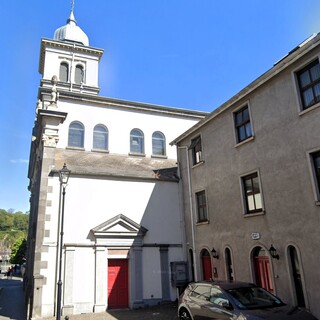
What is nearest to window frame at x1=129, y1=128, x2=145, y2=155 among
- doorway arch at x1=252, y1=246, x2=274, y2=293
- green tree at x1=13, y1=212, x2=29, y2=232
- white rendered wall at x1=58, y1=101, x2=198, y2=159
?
white rendered wall at x1=58, y1=101, x2=198, y2=159

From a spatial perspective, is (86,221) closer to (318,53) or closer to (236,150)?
(236,150)

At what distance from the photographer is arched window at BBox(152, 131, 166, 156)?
23625 millimetres

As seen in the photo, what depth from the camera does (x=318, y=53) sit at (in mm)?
11609

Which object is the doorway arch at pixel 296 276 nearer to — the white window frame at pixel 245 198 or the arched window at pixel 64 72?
the white window frame at pixel 245 198

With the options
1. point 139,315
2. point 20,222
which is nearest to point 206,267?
point 139,315

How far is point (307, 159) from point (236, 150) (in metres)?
4.11

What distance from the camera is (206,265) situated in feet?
56.5

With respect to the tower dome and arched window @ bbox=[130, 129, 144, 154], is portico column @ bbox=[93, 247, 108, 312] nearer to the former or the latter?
arched window @ bbox=[130, 129, 144, 154]

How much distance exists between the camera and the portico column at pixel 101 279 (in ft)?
53.4

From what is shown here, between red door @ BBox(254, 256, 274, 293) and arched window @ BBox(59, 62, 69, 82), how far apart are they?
28898mm

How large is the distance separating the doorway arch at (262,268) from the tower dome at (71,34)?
33.9m

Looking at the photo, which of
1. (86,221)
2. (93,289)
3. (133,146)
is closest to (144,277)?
(93,289)

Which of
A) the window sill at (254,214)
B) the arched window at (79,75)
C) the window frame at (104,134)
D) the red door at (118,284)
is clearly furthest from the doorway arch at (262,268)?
the arched window at (79,75)

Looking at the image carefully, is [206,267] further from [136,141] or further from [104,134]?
[104,134]
